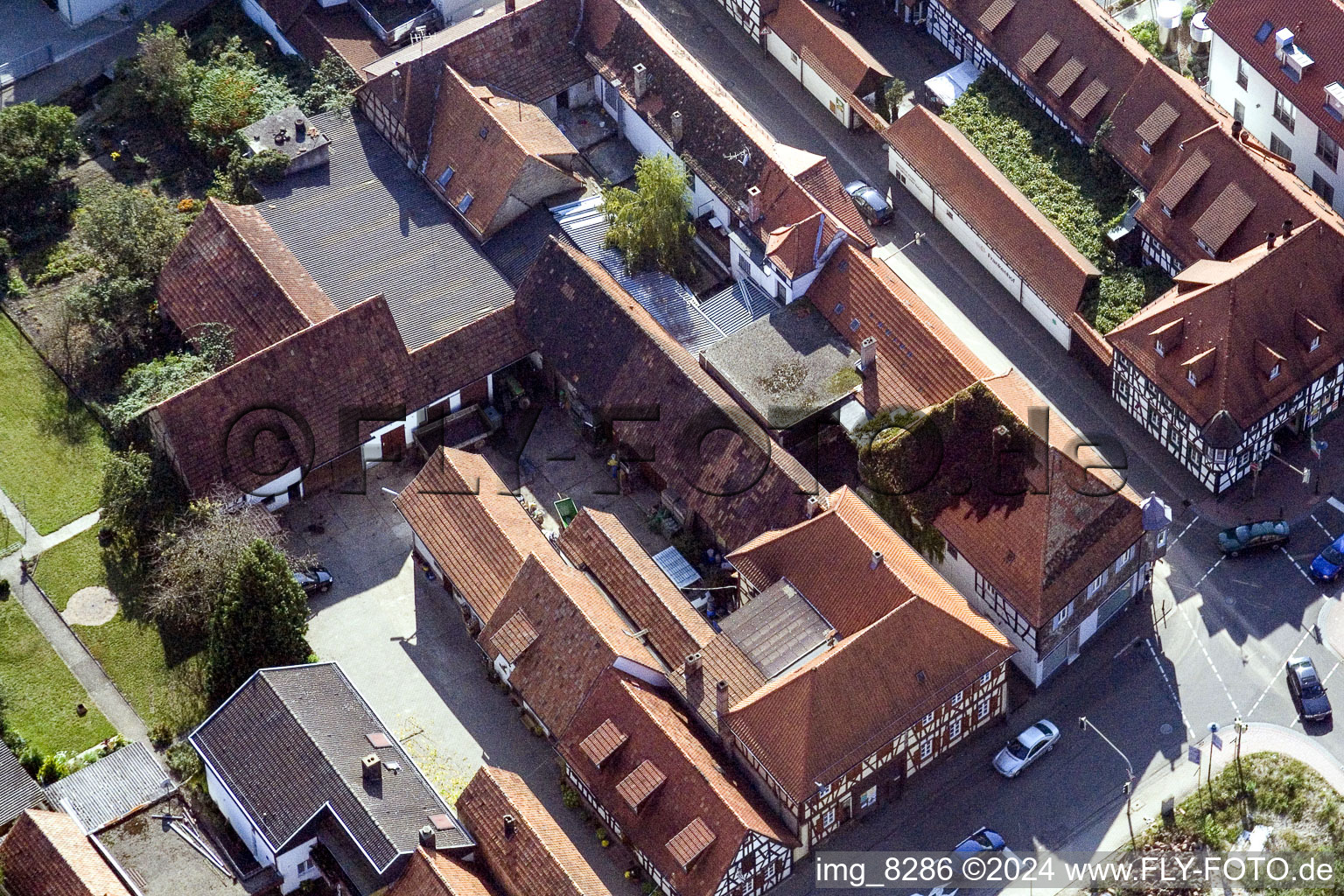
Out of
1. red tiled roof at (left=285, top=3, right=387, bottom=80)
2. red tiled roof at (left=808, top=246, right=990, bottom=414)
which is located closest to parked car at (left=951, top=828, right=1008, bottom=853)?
red tiled roof at (left=808, top=246, right=990, bottom=414)

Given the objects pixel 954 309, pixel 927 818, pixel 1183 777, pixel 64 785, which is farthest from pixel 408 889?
pixel 954 309

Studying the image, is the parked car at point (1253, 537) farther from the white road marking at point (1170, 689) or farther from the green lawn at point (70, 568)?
the green lawn at point (70, 568)

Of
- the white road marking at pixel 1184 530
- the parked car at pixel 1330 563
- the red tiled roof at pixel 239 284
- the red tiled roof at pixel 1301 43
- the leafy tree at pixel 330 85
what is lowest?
the red tiled roof at pixel 239 284

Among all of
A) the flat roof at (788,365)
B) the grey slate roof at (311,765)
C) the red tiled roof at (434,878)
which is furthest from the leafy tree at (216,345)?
the red tiled roof at (434,878)

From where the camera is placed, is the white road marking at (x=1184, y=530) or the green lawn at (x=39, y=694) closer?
the green lawn at (x=39, y=694)

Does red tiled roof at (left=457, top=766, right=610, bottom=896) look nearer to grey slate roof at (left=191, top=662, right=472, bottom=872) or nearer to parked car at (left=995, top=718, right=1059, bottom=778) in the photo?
grey slate roof at (left=191, top=662, right=472, bottom=872)

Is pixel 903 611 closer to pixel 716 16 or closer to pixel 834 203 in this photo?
pixel 834 203

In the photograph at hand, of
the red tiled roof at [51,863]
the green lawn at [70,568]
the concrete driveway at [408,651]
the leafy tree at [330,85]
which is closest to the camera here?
the red tiled roof at [51,863]
